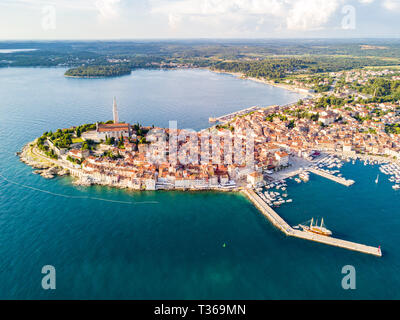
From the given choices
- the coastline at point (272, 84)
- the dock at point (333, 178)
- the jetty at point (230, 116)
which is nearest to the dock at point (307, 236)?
the dock at point (333, 178)

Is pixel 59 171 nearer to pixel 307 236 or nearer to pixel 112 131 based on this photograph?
pixel 112 131

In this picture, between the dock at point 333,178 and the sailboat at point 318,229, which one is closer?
the sailboat at point 318,229

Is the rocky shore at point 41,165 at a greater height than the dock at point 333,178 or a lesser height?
greater

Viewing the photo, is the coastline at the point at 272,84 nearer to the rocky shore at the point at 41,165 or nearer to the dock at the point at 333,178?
the dock at the point at 333,178

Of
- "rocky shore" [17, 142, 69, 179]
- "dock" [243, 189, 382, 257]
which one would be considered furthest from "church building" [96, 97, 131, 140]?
"dock" [243, 189, 382, 257]

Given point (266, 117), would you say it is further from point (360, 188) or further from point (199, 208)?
point (199, 208)

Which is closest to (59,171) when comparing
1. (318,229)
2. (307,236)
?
(307,236)

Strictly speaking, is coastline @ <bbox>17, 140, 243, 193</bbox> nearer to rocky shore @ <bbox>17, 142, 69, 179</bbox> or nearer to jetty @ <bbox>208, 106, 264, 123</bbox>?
rocky shore @ <bbox>17, 142, 69, 179</bbox>
